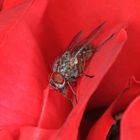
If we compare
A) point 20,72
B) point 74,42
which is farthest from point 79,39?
point 20,72

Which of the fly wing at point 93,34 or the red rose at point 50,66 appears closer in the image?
the red rose at point 50,66

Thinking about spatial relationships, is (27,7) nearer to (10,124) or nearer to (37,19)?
(37,19)

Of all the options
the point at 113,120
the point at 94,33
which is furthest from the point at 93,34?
the point at 113,120

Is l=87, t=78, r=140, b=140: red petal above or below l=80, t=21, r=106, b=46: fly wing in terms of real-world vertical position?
below

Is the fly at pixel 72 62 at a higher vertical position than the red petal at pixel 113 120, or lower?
higher

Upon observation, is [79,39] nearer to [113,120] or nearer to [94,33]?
[94,33]

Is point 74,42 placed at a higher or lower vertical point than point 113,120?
higher
